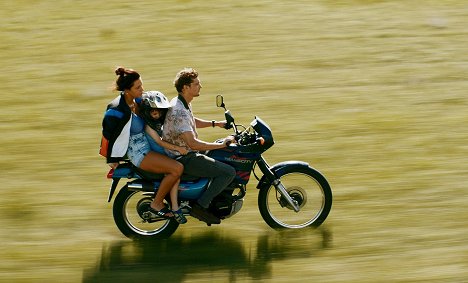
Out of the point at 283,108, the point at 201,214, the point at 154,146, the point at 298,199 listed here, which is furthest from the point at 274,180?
the point at 283,108

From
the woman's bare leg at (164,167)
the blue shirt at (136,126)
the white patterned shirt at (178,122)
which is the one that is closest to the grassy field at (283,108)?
the woman's bare leg at (164,167)

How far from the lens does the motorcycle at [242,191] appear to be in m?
10.1

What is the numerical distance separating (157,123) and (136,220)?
1.25 meters

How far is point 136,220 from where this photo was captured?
1048 centimetres

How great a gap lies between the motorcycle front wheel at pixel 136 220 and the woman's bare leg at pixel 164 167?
1.19 ft

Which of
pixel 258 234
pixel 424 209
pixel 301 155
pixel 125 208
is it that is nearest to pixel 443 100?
pixel 301 155

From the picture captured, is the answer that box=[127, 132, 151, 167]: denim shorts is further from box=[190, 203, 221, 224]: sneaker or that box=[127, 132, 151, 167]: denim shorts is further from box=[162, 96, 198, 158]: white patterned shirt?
box=[190, 203, 221, 224]: sneaker

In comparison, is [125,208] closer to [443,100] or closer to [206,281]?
[206,281]

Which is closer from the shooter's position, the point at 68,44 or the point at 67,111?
the point at 67,111

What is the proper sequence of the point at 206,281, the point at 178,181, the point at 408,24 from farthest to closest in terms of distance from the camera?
the point at 408,24
the point at 178,181
the point at 206,281

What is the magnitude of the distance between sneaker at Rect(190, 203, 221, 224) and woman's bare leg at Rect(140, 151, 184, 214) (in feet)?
1.28

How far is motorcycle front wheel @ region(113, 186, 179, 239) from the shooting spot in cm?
1024

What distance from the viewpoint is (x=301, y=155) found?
43.8 ft

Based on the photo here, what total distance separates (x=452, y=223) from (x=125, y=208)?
13.0ft
